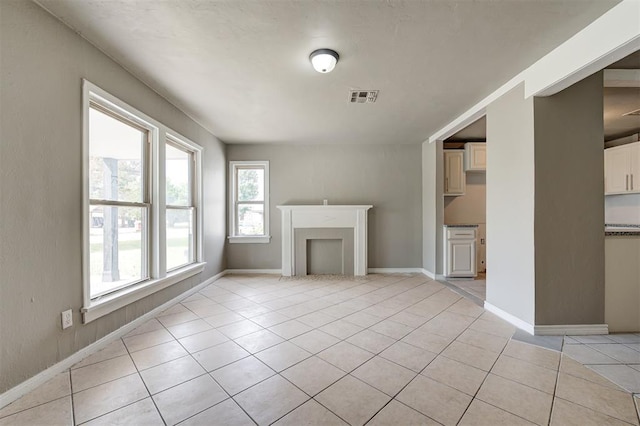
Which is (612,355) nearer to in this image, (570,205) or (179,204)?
→ (570,205)

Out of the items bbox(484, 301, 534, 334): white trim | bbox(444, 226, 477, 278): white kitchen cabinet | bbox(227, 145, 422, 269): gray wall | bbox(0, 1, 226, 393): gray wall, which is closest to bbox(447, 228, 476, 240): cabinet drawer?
bbox(444, 226, 477, 278): white kitchen cabinet

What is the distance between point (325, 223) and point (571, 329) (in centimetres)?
345

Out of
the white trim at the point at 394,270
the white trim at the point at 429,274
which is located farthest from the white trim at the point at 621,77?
the white trim at the point at 394,270

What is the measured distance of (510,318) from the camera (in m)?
2.71

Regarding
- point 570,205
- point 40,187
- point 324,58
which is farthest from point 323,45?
point 570,205

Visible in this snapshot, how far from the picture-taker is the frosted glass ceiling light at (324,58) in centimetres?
212

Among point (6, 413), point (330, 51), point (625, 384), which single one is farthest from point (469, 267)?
point (6, 413)

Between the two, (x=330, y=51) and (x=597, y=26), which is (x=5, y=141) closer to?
(x=330, y=51)

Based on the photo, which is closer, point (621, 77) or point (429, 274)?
point (621, 77)

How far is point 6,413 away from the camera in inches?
56.7

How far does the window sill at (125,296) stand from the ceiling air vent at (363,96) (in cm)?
303

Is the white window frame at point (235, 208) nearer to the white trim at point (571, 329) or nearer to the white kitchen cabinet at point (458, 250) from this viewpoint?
the white kitchen cabinet at point (458, 250)

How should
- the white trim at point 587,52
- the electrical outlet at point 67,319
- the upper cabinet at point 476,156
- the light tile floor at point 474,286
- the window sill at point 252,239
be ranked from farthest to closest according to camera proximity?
the window sill at point 252,239 → the upper cabinet at point 476,156 → the light tile floor at point 474,286 → the electrical outlet at point 67,319 → the white trim at point 587,52

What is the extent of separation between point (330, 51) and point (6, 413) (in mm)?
3122
